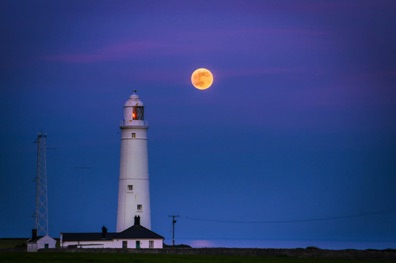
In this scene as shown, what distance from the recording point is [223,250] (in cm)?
7419

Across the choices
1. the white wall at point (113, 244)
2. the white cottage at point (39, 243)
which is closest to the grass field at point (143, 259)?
the white cottage at point (39, 243)

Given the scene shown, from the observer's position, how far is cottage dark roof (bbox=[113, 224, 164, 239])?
3216 inches

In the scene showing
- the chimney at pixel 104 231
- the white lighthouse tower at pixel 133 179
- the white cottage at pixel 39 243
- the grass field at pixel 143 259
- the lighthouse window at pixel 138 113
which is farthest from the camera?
the lighthouse window at pixel 138 113

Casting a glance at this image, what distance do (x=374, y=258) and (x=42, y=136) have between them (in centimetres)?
3471

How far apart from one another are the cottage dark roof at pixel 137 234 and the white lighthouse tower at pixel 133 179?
5.22ft

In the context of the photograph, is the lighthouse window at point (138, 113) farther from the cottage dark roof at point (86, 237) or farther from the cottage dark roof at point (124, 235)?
the cottage dark roof at point (86, 237)

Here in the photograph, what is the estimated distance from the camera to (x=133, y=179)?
85.1m

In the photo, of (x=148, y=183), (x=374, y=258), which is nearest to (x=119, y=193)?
(x=148, y=183)

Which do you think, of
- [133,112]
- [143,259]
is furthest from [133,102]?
[143,259]

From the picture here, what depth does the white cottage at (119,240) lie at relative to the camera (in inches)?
3204

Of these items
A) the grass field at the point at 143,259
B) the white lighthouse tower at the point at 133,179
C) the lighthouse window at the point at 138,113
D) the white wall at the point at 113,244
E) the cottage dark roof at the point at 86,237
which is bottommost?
the grass field at the point at 143,259

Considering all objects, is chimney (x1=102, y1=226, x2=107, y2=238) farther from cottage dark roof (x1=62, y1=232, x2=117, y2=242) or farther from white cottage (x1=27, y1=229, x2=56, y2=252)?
white cottage (x1=27, y1=229, x2=56, y2=252)

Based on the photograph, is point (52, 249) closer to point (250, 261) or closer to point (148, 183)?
point (148, 183)

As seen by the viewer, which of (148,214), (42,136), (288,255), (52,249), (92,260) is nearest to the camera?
(92,260)
